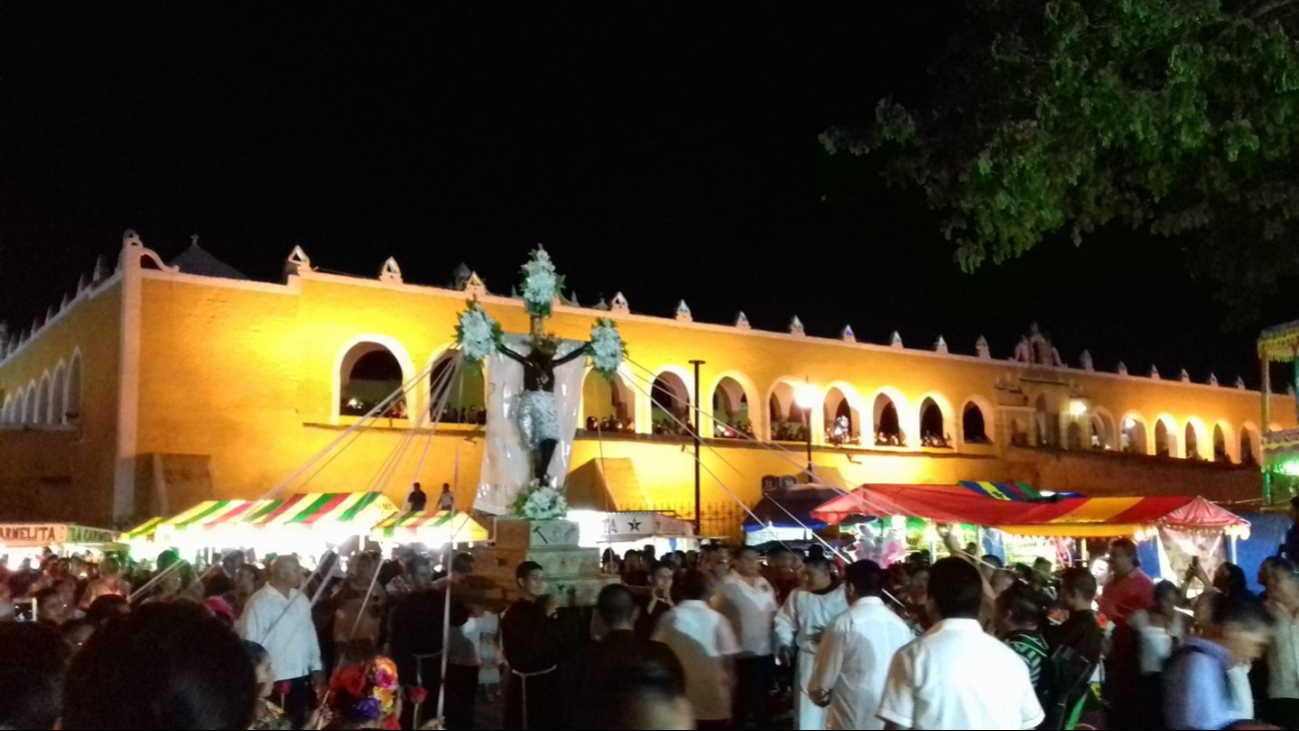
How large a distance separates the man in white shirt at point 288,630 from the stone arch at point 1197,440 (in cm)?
3756

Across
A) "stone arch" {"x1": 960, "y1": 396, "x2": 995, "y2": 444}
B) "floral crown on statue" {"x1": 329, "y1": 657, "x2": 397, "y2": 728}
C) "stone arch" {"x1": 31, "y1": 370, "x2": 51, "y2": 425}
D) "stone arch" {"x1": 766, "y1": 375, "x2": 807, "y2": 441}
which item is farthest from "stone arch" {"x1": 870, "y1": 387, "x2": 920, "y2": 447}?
"floral crown on statue" {"x1": 329, "y1": 657, "x2": 397, "y2": 728}

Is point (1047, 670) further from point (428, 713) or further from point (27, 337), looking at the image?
point (27, 337)

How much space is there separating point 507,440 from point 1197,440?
3497cm

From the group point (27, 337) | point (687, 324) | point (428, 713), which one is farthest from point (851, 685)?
point (27, 337)

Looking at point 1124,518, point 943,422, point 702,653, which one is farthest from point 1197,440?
point 702,653

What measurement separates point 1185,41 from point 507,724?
7.20 meters

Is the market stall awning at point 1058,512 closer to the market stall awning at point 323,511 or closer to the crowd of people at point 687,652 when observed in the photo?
the crowd of people at point 687,652

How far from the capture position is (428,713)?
7504 millimetres

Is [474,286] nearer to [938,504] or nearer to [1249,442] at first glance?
[938,504]

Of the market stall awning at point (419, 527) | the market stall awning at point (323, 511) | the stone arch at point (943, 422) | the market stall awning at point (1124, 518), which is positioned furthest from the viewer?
the stone arch at point (943, 422)

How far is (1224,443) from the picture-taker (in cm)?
3891

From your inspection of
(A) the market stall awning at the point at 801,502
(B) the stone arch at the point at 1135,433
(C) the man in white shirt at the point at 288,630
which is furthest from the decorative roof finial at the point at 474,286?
(B) the stone arch at the point at 1135,433

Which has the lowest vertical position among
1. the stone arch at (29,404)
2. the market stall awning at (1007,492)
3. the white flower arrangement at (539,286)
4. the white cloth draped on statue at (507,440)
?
the market stall awning at (1007,492)

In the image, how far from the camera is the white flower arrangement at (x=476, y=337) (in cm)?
995
